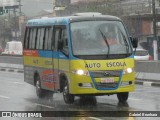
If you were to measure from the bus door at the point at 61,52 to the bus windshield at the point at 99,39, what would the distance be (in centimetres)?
35

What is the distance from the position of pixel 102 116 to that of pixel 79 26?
392 cm

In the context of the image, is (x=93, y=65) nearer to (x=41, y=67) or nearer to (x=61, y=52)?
(x=61, y=52)

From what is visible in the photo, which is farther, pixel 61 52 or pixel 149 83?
pixel 149 83

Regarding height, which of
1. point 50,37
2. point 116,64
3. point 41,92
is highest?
point 50,37

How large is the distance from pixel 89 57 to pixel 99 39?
2.58ft

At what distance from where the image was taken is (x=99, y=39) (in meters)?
16.7

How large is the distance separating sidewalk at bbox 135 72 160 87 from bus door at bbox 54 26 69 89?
836 cm

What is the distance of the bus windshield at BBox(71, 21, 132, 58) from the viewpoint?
16.4 metres

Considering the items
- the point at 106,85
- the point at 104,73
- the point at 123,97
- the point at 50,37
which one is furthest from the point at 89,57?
the point at 50,37

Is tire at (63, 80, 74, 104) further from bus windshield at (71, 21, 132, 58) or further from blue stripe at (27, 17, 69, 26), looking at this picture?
blue stripe at (27, 17, 69, 26)

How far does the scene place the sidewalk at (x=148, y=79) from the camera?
2555 centimetres

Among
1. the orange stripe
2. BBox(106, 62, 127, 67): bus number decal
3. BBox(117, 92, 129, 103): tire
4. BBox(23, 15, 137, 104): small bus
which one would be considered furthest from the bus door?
the orange stripe

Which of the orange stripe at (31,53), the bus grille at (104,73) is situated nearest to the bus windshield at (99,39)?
the bus grille at (104,73)

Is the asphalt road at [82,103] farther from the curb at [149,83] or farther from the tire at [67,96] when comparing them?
the curb at [149,83]
